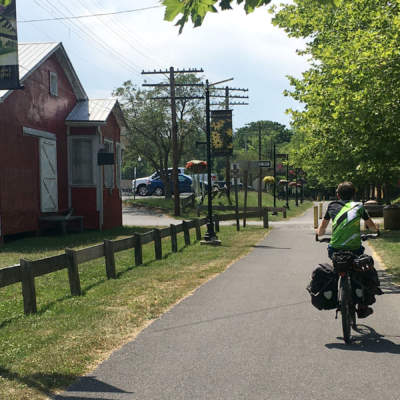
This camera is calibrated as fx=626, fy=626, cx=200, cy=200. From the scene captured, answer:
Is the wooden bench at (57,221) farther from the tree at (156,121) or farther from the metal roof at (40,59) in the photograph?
the tree at (156,121)

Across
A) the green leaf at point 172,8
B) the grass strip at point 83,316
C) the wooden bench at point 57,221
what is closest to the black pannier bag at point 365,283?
the grass strip at point 83,316

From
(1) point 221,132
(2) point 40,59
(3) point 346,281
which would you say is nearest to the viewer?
(3) point 346,281

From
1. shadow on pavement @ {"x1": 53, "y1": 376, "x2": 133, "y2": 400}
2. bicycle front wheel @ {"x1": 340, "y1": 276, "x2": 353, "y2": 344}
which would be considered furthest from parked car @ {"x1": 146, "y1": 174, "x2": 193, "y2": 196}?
shadow on pavement @ {"x1": 53, "y1": 376, "x2": 133, "y2": 400}

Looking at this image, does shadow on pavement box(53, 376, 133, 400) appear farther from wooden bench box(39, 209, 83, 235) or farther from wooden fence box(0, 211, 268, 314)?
wooden bench box(39, 209, 83, 235)

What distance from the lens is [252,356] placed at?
19.9ft

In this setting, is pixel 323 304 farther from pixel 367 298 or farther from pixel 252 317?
pixel 252 317

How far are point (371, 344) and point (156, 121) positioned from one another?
144 ft

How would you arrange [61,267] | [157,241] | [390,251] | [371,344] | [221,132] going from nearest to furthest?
[371,344] → [61,267] → [157,241] → [390,251] → [221,132]

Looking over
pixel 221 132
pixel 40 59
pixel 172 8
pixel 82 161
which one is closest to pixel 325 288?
pixel 172 8

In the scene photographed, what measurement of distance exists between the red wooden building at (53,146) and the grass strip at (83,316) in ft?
17.3

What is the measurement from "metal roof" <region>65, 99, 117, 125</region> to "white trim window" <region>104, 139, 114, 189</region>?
1375 mm

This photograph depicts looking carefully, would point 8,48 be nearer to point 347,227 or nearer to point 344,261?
point 347,227

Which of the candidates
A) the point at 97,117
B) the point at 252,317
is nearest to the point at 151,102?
the point at 97,117

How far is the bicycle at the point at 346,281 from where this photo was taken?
259 inches
